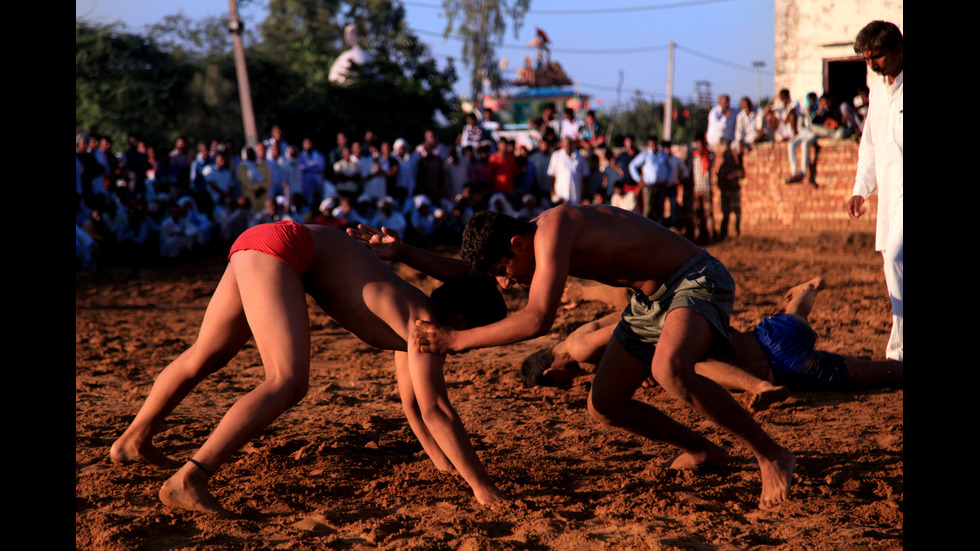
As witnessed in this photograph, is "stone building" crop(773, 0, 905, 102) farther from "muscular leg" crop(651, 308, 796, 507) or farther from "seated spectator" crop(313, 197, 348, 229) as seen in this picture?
"muscular leg" crop(651, 308, 796, 507)

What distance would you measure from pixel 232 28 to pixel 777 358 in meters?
16.3

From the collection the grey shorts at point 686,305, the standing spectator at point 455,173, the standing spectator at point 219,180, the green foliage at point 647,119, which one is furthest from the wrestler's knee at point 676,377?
the green foliage at point 647,119

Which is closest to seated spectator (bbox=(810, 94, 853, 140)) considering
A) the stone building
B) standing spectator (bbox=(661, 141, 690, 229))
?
standing spectator (bbox=(661, 141, 690, 229))

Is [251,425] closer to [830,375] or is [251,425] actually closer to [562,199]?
[830,375]

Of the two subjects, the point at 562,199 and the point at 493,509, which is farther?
the point at 562,199

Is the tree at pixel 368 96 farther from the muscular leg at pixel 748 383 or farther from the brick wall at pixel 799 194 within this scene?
the muscular leg at pixel 748 383

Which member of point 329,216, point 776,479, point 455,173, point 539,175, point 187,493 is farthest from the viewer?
point 539,175

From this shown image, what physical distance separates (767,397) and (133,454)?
295 centimetres

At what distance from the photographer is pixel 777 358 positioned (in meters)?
4.68

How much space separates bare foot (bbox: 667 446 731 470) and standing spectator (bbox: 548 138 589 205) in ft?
34.1

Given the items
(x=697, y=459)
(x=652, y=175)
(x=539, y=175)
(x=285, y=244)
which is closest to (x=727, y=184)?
(x=652, y=175)

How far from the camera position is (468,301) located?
323 cm

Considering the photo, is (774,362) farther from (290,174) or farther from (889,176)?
(290,174)
